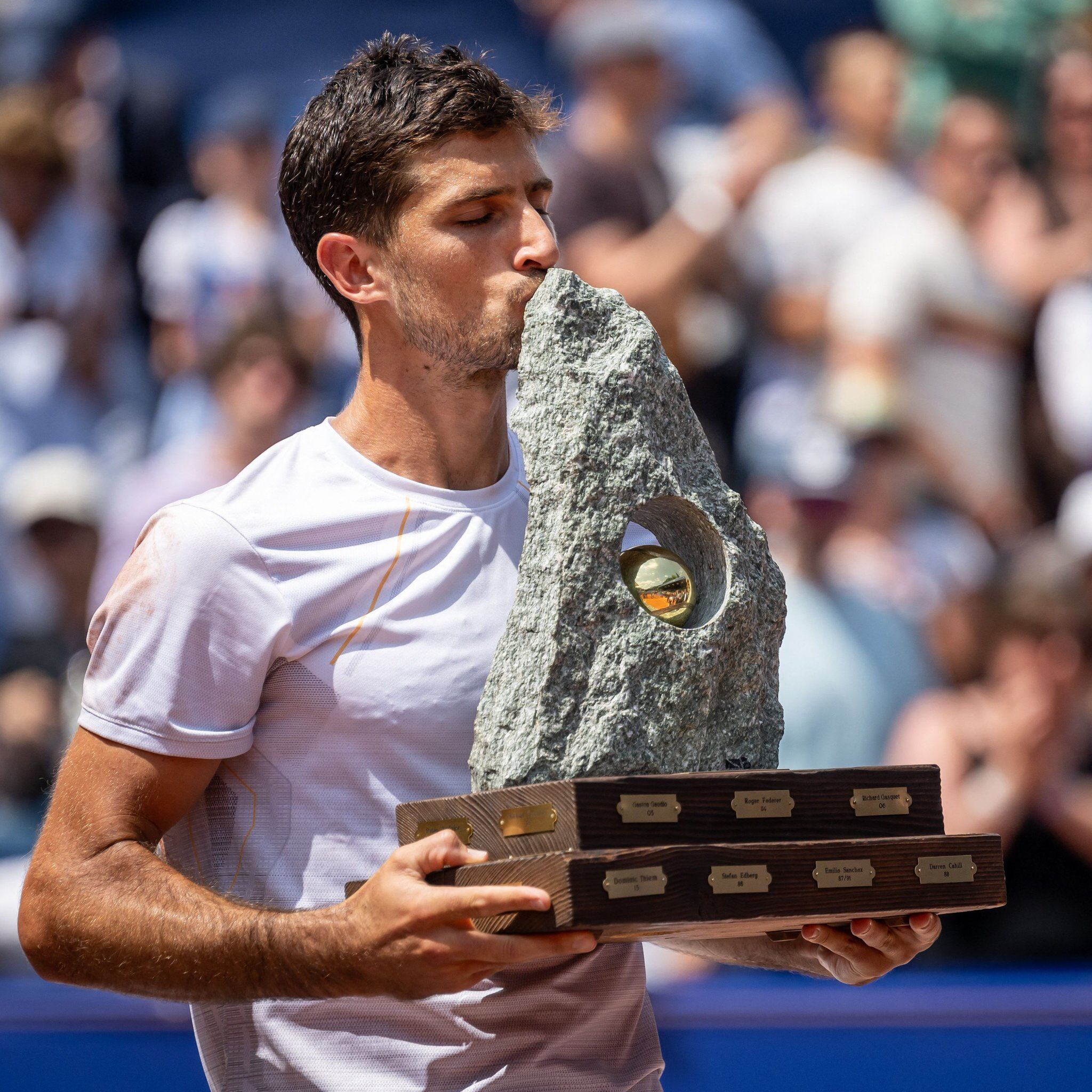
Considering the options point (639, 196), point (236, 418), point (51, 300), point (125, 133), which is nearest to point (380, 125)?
point (236, 418)

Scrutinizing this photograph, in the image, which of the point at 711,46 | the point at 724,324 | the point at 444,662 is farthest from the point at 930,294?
the point at 444,662

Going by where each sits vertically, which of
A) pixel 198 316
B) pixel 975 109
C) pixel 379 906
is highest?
pixel 975 109

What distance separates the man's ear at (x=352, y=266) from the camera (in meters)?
2.43

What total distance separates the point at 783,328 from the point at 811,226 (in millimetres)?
432

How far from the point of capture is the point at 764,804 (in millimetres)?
2092

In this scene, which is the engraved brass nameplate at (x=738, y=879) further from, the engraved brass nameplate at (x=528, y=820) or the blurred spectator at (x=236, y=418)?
the blurred spectator at (x=236, y=418)

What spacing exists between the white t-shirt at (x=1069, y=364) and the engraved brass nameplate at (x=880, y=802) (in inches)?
160

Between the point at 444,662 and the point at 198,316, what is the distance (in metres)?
4.83

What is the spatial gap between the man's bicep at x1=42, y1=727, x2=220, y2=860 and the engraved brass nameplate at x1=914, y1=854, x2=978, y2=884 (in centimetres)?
101

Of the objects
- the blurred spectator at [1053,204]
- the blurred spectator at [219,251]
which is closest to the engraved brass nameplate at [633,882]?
the blurred spectator at [1053,204]

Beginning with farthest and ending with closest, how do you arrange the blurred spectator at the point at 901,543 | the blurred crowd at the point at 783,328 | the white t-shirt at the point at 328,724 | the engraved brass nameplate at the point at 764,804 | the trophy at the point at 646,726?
the blurred spectator at the point at 901,543, the blurred crowd at the point at 783,328, the white t-shirt at the point at 328,724, the engraved brass nameplate at the point at 764,804, the trophy at the point at 646,726

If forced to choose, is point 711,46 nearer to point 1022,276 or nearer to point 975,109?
point 975,109

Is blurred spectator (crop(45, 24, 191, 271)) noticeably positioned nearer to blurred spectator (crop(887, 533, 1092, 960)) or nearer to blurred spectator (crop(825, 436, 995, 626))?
blurred spectator (crop(825, 436, 995, 626))

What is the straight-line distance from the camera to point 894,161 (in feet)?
21.2
